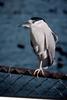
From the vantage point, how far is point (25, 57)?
194cm

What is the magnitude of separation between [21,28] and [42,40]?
0.15 m

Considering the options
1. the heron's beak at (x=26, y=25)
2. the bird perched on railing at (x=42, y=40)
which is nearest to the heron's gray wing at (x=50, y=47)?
the bird perched on railing at (x=42, y=40)

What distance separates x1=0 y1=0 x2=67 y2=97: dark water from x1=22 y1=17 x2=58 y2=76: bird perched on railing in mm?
27

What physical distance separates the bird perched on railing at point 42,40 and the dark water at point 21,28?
0.09ft

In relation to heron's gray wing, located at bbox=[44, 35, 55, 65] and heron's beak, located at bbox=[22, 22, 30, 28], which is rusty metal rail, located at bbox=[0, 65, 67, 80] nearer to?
heron's gray wing, located at bbox=[44, 35, 55, 65]

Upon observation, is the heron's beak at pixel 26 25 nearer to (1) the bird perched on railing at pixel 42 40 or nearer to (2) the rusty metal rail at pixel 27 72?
(1) the bird perched on railing at pixel 42 40

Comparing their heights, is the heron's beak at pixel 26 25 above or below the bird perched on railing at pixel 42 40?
above

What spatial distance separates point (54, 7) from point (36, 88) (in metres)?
0.51

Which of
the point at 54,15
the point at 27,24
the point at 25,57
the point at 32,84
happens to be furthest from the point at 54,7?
the point at 32,84

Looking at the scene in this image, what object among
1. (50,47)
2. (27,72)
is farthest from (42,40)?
(27,72)

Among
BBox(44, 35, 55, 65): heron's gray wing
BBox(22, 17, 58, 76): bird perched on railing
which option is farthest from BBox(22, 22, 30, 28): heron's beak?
BBox(44, 35, 55, 65): heron's gray wing

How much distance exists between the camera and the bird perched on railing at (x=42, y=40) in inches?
76.2

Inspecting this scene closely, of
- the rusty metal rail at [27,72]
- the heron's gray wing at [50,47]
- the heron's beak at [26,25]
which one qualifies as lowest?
the rusty metal rail at [27,72]

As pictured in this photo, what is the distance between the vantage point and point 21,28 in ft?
6.39
